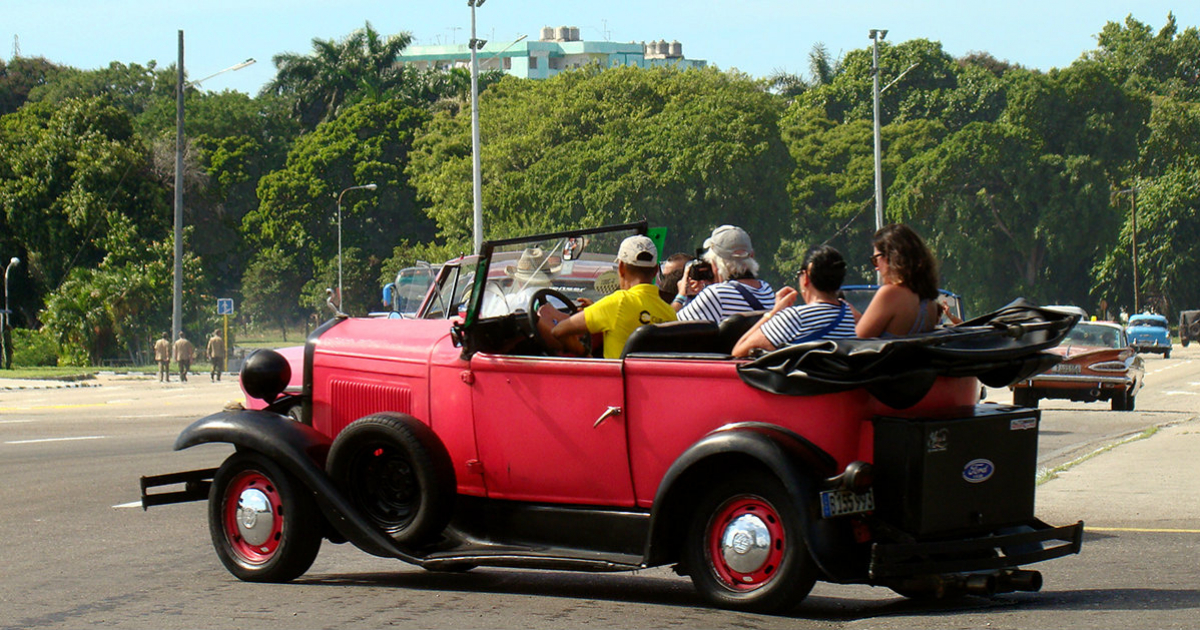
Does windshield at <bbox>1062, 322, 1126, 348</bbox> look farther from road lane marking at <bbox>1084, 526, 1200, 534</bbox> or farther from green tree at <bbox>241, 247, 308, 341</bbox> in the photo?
green tree at <bbox>241, 247, 308, 341</bbox>

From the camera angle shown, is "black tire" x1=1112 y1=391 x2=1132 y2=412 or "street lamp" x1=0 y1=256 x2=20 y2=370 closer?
"black tire" x1=1112 y1=391 x2=1132 y2=412

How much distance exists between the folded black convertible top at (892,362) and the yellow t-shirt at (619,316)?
84 centimetres

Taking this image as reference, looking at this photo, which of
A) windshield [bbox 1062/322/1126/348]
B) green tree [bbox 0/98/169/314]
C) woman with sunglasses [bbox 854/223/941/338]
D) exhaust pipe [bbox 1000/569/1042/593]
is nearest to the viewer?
exhaust pipe [bbox 1000/569/1042/593]

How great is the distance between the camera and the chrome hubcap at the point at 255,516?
7.52m

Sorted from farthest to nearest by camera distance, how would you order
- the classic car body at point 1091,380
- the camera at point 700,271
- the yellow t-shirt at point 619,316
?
the classic car body at point 1091,380
the camera at point 700,271
the yellow t-shirt at point 619,316

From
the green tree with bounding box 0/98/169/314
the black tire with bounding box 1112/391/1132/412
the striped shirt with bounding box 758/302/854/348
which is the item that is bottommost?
the black tire with bounding box 1112/391/1132/412

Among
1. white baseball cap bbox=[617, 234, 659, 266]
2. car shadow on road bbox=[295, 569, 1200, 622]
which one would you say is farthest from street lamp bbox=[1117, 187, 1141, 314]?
white baseball cap bbox=[617, 234, 659, 266]

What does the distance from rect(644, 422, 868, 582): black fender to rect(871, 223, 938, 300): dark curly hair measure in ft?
3.31

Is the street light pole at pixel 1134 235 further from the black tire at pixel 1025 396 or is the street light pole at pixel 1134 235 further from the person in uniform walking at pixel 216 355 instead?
the black tire at pixel 1025 396

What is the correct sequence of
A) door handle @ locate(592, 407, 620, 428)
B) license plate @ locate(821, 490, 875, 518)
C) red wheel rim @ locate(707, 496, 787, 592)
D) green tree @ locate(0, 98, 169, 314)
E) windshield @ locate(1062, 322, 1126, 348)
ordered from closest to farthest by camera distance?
license plate @ locate(821, 490, 875, 518) < red wheel rim @ locate(707, 496, 787, 592) < door handle @ locate(592, 407, 620, 428) < windshield @ locate(1062, 322, 1126, 348) < green tree @ locate(0, 98, 169, 314)

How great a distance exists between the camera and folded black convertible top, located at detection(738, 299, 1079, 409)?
238 inches

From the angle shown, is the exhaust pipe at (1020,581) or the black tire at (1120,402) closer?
the exhaust pipe at (1020,581)

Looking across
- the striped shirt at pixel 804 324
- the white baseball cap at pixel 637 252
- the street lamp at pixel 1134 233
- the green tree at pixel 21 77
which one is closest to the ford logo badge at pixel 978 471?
the striped shirt at pixel 804 324

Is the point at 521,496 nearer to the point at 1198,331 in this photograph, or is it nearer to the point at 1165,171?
the point at 1198,331
